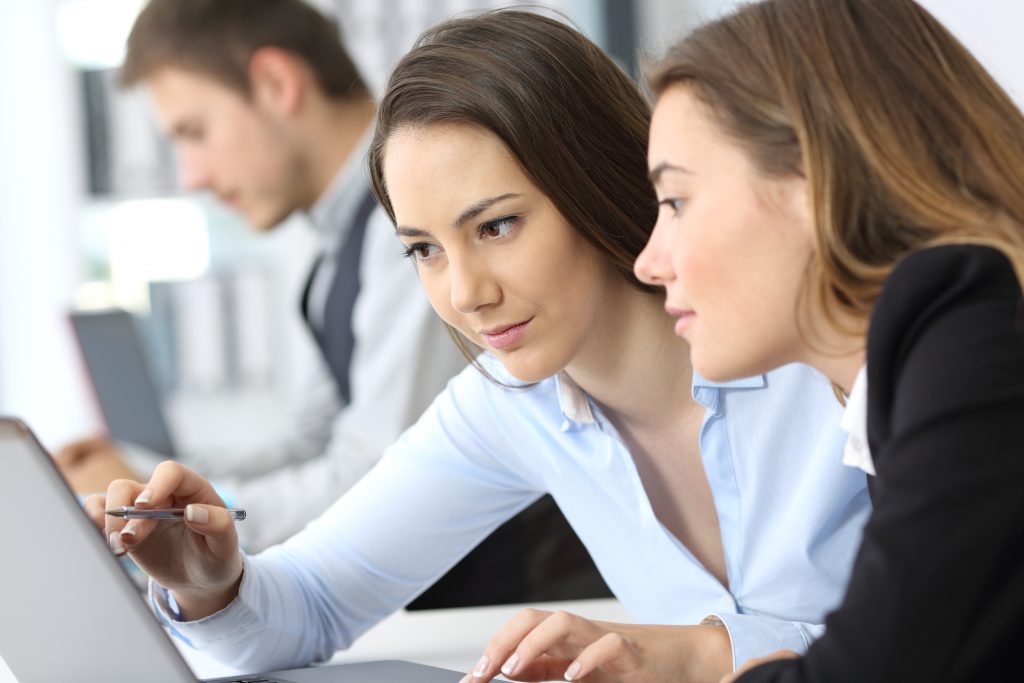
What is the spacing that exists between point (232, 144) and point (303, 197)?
0.54 feet

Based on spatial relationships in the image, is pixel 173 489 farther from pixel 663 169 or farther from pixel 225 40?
pixel 225 40

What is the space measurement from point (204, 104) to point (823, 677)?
193 centimetres

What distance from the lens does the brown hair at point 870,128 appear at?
732mm

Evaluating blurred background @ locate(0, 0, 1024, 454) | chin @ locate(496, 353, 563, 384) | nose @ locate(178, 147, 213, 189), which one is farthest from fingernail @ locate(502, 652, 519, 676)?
blurred background @ locate(0, 0, 1024, 454)

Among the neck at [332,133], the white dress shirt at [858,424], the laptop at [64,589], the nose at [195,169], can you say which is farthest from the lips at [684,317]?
the nose at [195,169]

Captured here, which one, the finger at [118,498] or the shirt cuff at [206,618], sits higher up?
the finger at [118,498]

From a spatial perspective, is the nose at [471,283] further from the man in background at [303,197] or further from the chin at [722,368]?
the man in background at [303,197]

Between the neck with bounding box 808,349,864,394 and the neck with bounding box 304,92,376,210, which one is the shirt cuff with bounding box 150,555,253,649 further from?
the neck with bounding box 304,92,376,210

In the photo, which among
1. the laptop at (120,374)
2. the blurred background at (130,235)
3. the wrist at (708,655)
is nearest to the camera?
the wrist at (708,655)

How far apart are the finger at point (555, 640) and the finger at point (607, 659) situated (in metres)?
0.01

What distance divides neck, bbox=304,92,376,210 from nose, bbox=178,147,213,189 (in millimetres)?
214

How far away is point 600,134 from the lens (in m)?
1.10

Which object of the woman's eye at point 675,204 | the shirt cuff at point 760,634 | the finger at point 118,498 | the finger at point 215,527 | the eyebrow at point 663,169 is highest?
the eyebrow at point 663,169

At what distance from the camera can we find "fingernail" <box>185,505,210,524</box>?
1028 millimetres
